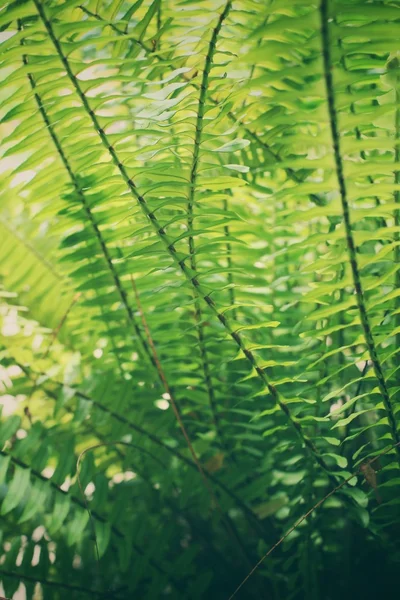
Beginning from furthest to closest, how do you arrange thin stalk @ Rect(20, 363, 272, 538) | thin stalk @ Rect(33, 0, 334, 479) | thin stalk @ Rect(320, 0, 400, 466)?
thin stalk @ Rect(20, 363, 272, 538), thin stalk @ Rect(33, 0, 334, 479), thin stalk @ Rect(320, 0, 400, 466)

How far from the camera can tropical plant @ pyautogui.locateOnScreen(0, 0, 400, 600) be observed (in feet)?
1.44

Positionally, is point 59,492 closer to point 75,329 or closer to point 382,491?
point 75,329

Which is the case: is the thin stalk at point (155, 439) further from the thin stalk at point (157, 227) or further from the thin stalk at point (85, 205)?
the thin stalk at point (157, 227)

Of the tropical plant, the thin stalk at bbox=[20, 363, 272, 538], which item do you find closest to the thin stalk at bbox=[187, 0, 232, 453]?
the tropical plant

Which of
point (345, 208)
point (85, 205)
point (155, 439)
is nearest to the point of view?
point (345, 208)

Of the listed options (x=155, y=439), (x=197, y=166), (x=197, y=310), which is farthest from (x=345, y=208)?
(x=155, y=439)

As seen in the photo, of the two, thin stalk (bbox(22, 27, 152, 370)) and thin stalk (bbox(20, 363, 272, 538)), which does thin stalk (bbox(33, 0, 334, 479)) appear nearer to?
thin stalk (bbox(22, 27, 152, 370))

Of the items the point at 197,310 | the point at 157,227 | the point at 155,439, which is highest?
the point at 157,227

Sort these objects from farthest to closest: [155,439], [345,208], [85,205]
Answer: [155,439] → [85,205] → [345,208]

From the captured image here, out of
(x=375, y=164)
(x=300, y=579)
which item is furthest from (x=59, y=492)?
(x=375, y=164)

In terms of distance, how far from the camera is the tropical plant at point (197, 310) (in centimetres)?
44

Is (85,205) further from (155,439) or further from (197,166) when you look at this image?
(155,439)

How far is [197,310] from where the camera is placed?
0.60 meters

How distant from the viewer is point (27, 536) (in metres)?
0.71
